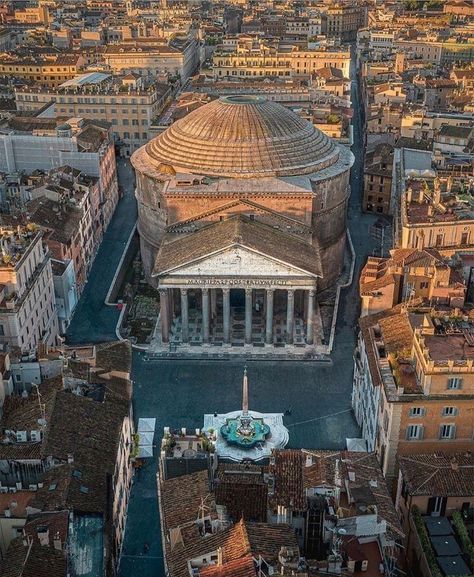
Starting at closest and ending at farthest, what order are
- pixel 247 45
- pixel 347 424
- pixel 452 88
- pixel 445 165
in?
pixel 347 424, pixel 445 165, pixel 452 88, pixel 247 45

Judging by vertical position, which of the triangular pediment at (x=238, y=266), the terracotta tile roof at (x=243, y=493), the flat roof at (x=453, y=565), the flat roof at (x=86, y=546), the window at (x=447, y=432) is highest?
the triangular pediment at (x=238, y=266)

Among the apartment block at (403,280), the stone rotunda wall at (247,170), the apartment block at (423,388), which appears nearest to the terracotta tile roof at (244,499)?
the apartment block at (423,388)

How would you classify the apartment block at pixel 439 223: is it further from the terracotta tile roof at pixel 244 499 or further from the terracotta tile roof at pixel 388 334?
the terracotta tile roof at pixel 244 499

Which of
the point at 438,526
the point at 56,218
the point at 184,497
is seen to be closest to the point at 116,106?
the point at 56,218

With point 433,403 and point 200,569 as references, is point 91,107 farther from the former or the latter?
point 200,569

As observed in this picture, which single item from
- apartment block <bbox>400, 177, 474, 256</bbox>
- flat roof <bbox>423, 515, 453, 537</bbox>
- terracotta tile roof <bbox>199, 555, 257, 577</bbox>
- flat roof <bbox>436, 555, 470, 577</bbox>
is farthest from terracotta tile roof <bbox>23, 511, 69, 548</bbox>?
apartment block <bbox>400, 177, 474, 256</bbox>

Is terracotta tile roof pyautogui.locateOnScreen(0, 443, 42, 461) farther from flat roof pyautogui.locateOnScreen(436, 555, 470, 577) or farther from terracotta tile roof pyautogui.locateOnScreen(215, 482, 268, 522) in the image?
flat roof pyautogui.locateOnScreen(436, 555, 470, 577)

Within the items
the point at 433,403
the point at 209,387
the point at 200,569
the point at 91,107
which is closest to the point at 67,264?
the point at 209,387
